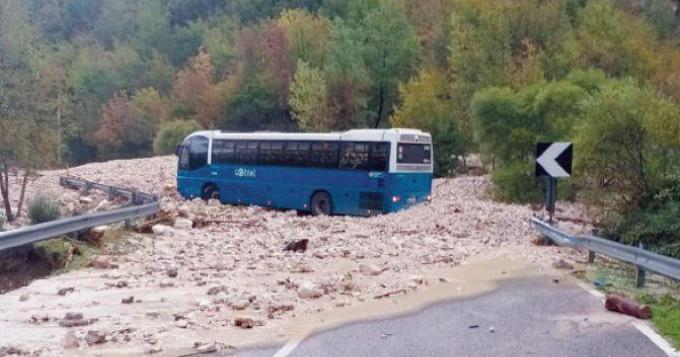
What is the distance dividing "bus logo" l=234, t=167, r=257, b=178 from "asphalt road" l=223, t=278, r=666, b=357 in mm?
24636

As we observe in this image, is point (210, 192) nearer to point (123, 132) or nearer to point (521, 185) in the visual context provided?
point (521, 185)

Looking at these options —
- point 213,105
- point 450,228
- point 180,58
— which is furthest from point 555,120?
point 180,58

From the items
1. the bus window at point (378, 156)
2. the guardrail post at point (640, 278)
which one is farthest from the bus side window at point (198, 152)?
the guardrail post at point (640, 278)

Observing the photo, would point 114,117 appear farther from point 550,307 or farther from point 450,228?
point 550,307

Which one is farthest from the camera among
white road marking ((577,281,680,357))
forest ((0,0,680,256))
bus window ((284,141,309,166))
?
bus window ((284,141,309,166))

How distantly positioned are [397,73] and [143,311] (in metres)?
53.8

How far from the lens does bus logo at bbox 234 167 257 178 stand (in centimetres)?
3584

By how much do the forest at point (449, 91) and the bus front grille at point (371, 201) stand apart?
215 inches

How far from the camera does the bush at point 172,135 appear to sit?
255 ft

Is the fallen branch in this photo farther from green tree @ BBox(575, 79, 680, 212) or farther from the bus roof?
the bus roof

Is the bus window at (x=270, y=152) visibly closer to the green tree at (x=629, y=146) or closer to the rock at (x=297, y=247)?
the green tree at (x=629, y=146)

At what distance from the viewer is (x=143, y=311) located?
36.0 ft

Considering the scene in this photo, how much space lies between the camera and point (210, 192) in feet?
125

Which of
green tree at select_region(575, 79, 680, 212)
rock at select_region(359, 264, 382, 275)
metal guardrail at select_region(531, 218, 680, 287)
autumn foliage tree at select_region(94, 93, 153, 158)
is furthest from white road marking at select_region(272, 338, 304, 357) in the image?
autumn foliage tree at select_region(94, 93, 153, 158)
